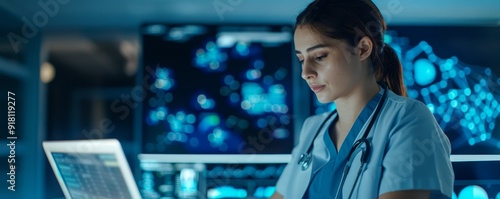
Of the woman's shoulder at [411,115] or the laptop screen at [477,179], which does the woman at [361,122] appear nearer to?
the woman's shoulder at [411,115]

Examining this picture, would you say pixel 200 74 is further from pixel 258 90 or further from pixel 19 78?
pixel 19 78

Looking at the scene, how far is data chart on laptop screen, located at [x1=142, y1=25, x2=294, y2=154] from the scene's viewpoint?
2043 mm

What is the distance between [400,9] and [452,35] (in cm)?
23

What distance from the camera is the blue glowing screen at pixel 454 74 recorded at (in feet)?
6.64

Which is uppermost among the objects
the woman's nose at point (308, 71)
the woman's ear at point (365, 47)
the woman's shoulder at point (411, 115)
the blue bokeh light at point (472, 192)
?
the woman's ear at point (365, 47)

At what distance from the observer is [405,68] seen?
2.03 meters

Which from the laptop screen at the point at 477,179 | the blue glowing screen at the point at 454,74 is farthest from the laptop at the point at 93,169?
the laptop screen at the point at 477,179

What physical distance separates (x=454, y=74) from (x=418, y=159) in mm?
1223

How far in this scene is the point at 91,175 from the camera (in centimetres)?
92

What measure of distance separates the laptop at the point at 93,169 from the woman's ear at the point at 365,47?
52 centimetres

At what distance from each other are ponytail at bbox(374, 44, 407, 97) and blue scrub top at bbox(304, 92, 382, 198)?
49mm

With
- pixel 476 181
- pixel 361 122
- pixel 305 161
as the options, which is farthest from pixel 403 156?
pixel 476 181

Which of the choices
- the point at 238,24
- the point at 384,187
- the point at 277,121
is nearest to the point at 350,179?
the point at 384,187

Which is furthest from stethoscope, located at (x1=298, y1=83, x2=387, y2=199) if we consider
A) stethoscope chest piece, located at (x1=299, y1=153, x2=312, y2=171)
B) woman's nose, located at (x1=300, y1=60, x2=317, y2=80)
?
woman's nose, located at (x1=300, y1=60, x2=317, y2=80)
